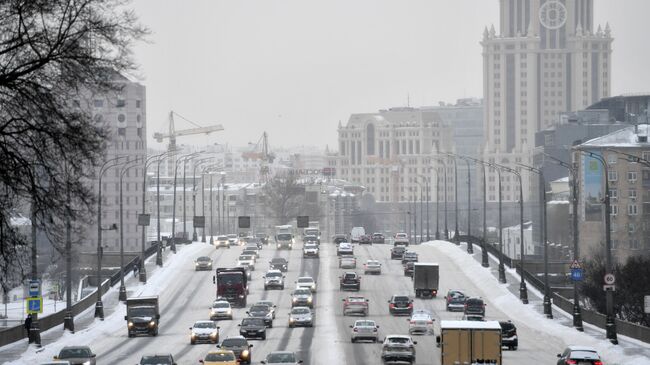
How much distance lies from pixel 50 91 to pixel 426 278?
71.6 metres

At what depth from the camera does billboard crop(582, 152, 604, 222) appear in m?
178

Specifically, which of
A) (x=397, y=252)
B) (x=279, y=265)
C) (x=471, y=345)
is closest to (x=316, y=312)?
(x=279, y=265)

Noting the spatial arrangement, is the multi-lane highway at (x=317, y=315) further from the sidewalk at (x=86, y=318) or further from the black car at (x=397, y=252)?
the sidewalk at (x=86, y=318)

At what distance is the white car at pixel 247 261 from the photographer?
115m

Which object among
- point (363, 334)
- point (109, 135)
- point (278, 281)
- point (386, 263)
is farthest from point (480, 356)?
point (386, 263)

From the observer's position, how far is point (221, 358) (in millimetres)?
50844

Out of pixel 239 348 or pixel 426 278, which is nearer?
pixel 239 348

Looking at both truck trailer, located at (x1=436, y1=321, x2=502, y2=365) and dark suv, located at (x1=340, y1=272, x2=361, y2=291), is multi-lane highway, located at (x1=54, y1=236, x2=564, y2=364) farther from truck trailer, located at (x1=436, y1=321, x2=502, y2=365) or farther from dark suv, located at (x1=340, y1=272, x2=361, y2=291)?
truck trailer, located at (x1=436, y1=321, x2=502, y2=365)

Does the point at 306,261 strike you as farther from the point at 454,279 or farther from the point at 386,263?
the point at 454,279

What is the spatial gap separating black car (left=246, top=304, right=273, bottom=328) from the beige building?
100968 mm

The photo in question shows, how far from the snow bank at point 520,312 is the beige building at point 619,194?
43.7m

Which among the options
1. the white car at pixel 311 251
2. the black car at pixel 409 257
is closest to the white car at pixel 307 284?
the black car at pixel 409 257

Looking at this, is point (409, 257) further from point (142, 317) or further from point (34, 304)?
point (34, 304)

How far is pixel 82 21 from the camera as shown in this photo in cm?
2464
